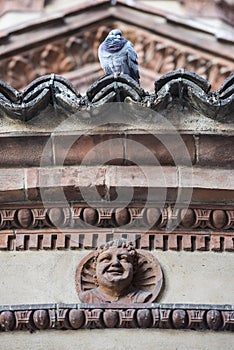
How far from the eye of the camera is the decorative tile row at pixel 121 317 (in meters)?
4.16

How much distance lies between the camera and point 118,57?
5.50 meters

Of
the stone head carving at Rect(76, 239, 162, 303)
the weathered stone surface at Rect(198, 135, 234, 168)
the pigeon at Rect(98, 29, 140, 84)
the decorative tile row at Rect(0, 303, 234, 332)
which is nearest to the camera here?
the decorative tile row at Rect(0, 303, 234, 332)

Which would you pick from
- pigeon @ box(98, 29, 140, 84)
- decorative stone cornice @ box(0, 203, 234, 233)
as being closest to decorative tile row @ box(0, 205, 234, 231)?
decorative stone cornice @ box(0, 203, 234, 233)

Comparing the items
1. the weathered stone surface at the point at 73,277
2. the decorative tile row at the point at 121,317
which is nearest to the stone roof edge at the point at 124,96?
the weathered stone surface at the point at 73,277

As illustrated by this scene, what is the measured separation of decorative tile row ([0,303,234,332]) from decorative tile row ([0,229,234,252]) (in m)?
0.30

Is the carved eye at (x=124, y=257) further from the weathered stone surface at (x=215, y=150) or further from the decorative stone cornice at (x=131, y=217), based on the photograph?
the weathered stone surface at (x=215, y=150)

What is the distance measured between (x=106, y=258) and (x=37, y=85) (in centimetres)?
73

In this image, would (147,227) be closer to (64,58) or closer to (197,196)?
(197,196)

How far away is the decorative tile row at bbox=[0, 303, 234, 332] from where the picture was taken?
13.7 ft

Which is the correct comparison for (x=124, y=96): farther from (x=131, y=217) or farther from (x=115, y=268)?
(x=115, y=268)

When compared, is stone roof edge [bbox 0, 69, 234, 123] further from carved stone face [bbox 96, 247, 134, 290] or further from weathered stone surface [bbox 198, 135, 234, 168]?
carved stone face [bbox 96, 247, 134, 290]

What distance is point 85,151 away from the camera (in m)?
4.46

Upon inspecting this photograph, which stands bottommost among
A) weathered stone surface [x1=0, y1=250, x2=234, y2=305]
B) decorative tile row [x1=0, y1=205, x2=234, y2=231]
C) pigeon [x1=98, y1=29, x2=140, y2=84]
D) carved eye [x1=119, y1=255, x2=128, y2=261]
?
weathered stone surface [x1=0, y1=250, x2=234, y2=305]

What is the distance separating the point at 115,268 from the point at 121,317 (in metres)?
0.22
